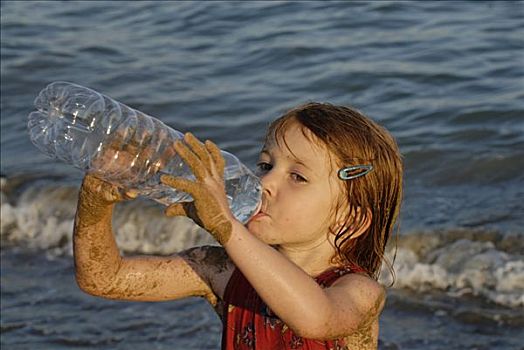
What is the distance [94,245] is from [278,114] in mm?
6217

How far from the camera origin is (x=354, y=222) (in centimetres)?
323

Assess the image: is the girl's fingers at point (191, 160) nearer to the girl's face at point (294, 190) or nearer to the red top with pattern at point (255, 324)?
the girl's face at point (294, 190)


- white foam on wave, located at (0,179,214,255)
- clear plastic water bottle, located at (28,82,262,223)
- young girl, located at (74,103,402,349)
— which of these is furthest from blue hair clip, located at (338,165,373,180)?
white foam on wave, located at (0,179,214,255)

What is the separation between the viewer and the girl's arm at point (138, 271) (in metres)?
3.35

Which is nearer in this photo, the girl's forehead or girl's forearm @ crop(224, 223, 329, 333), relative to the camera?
girl's forearm @ crop(224, 223, 329, 333)

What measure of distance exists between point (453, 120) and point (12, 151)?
10.7 ft

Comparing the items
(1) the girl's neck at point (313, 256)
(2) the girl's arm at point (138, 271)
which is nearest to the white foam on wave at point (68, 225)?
(2) the girl's arm at point (138, 271)

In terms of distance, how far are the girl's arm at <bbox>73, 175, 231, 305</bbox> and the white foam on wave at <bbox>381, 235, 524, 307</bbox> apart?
3118 millimetres

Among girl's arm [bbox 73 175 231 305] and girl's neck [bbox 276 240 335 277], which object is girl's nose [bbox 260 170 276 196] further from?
girl's arm [bbox 73 175 231 305]

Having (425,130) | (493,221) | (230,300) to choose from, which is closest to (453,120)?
(425,130)

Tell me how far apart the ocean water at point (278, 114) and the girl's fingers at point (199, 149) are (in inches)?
131

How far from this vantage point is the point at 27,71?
11445mm

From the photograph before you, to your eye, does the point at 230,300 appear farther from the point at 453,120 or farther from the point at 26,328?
the point at 453,120

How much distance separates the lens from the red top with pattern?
10.3ft
